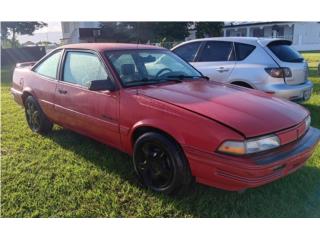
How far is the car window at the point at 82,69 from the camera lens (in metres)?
4.21

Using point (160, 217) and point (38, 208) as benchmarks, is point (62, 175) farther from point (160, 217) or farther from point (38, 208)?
point (160, 217)

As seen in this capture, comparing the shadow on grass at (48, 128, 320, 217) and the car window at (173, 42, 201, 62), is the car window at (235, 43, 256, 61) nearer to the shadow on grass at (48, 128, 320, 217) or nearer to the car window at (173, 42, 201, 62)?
the car window at (173, 42, 201, 62)

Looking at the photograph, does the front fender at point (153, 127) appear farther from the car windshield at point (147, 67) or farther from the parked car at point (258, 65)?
the parked car at point (258, 65)

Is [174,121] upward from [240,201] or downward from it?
upward

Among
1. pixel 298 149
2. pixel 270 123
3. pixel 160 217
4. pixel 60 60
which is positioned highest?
pixel 60 60

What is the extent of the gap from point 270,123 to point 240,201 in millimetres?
857

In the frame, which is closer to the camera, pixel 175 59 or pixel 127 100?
pixel 127 100

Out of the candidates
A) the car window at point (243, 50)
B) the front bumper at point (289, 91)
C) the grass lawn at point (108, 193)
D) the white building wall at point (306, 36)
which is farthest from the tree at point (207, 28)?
the grass lawn at point (108, 193)

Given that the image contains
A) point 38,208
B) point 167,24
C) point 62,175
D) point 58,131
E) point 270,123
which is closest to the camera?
point 270,123

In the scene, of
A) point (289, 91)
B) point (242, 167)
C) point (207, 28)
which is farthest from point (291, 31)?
point (242, 167)

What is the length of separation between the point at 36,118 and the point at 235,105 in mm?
3446

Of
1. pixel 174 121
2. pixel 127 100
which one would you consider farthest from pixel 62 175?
pixel 174 121

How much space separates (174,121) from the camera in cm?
323

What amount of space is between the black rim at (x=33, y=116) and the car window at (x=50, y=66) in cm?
58
